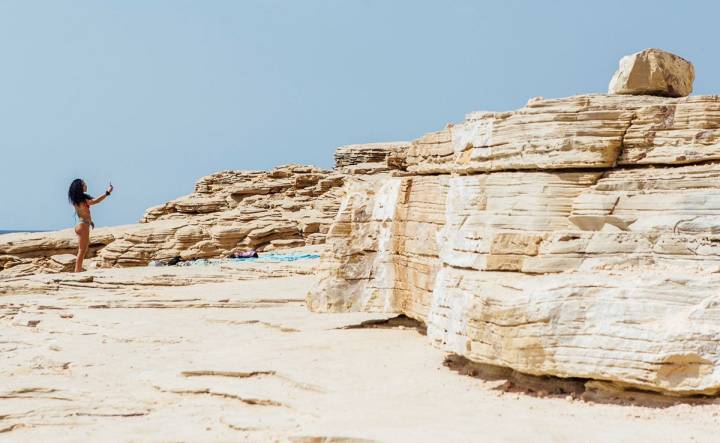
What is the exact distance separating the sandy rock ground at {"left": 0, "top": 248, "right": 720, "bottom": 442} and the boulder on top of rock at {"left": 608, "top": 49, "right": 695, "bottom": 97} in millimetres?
3281

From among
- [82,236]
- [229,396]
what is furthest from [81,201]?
[229,396]

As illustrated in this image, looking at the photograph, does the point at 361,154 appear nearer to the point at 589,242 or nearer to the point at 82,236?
the point at 82,236

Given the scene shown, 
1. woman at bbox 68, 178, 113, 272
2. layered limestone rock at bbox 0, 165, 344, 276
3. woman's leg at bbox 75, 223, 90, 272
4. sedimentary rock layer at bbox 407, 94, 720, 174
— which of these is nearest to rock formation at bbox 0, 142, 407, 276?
layered limestone rock at bbox 0, 165, 344, 276

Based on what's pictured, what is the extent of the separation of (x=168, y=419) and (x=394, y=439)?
241 cm

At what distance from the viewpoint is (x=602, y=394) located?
6.08 metres

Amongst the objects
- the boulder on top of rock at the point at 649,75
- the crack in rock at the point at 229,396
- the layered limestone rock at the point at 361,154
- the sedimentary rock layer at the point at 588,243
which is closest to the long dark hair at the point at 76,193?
the crack in rock at the point at 229,396

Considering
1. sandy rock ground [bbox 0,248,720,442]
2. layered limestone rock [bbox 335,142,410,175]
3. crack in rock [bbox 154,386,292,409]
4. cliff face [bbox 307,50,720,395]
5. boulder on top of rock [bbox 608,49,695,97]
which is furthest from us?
layered limestone rock [bbox 335,142,410,175]

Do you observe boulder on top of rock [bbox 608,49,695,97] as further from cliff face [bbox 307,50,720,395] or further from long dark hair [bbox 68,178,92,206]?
long dark hair [bbox 68,178,92,206]

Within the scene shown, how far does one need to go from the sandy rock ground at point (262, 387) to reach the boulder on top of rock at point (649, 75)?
3281 mm

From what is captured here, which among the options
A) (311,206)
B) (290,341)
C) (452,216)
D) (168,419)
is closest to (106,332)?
(290,341)

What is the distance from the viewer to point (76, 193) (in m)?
17.0

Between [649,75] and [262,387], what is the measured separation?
192 inches

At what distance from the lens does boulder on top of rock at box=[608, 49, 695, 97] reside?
8227 mm

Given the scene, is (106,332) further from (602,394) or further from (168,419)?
(602,394)
